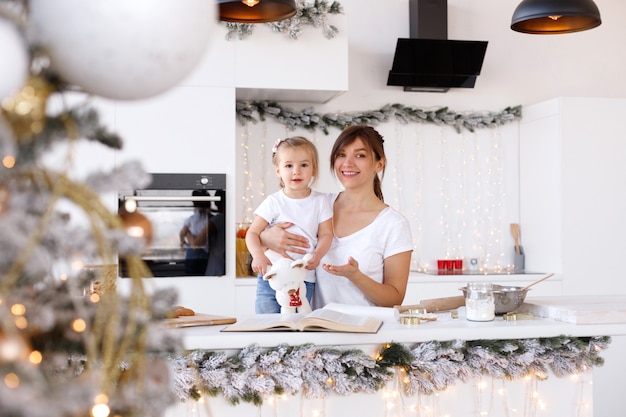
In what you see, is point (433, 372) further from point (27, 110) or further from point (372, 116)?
point (372, 116)

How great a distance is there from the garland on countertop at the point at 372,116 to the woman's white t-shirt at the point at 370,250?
196 cm

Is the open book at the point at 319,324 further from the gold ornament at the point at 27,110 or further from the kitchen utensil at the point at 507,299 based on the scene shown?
the gold ornament at the point at 27,110

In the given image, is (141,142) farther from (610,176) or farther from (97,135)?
(97,135)

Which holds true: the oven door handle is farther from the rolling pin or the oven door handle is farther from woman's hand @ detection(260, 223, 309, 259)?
the rolling pin

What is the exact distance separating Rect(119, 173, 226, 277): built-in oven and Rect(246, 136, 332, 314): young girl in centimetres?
87

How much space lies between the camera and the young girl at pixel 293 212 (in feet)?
10.3

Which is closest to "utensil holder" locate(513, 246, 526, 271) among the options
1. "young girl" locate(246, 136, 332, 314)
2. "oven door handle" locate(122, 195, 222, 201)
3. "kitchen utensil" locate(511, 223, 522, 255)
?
"kitchen utensil" locate(511, 223, 522, 255)

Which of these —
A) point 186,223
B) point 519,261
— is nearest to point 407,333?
point 186,223

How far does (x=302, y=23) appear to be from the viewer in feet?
14.2

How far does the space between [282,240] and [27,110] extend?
2.47 meters

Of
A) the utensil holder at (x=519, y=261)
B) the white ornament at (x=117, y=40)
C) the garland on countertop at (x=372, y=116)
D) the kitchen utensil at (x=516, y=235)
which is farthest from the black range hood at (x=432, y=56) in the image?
the white ornament at (x=117, y=40)

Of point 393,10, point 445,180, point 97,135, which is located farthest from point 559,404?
point 393,10

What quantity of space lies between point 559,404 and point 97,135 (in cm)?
201

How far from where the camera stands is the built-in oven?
4.16m
